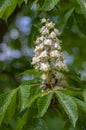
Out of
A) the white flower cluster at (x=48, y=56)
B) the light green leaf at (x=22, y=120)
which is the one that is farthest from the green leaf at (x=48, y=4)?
the light green leaf at (x=22, y=120)

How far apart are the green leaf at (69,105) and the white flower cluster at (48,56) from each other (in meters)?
0.14

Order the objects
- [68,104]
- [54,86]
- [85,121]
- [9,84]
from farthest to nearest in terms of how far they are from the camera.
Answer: [9,84] < [85,121] < [54,86] < [68,104]

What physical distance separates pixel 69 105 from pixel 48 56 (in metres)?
0.27

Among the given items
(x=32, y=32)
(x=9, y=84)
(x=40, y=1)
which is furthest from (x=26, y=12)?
(x=40, y=1)

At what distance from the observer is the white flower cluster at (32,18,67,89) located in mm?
2090

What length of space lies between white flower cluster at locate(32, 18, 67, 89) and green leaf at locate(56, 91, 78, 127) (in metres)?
0.14

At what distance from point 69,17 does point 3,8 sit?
62 centimetres

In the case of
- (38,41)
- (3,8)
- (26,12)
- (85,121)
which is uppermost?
(26,12)

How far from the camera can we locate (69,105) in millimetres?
1978

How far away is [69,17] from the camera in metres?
2.70

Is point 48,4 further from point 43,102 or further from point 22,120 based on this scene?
point 22,120

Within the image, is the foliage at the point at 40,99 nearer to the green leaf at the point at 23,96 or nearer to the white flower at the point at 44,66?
the green leaf at the point at 23,96

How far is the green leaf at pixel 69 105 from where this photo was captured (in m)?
1.95

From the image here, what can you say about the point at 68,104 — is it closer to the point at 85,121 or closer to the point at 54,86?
the point at 54,86
